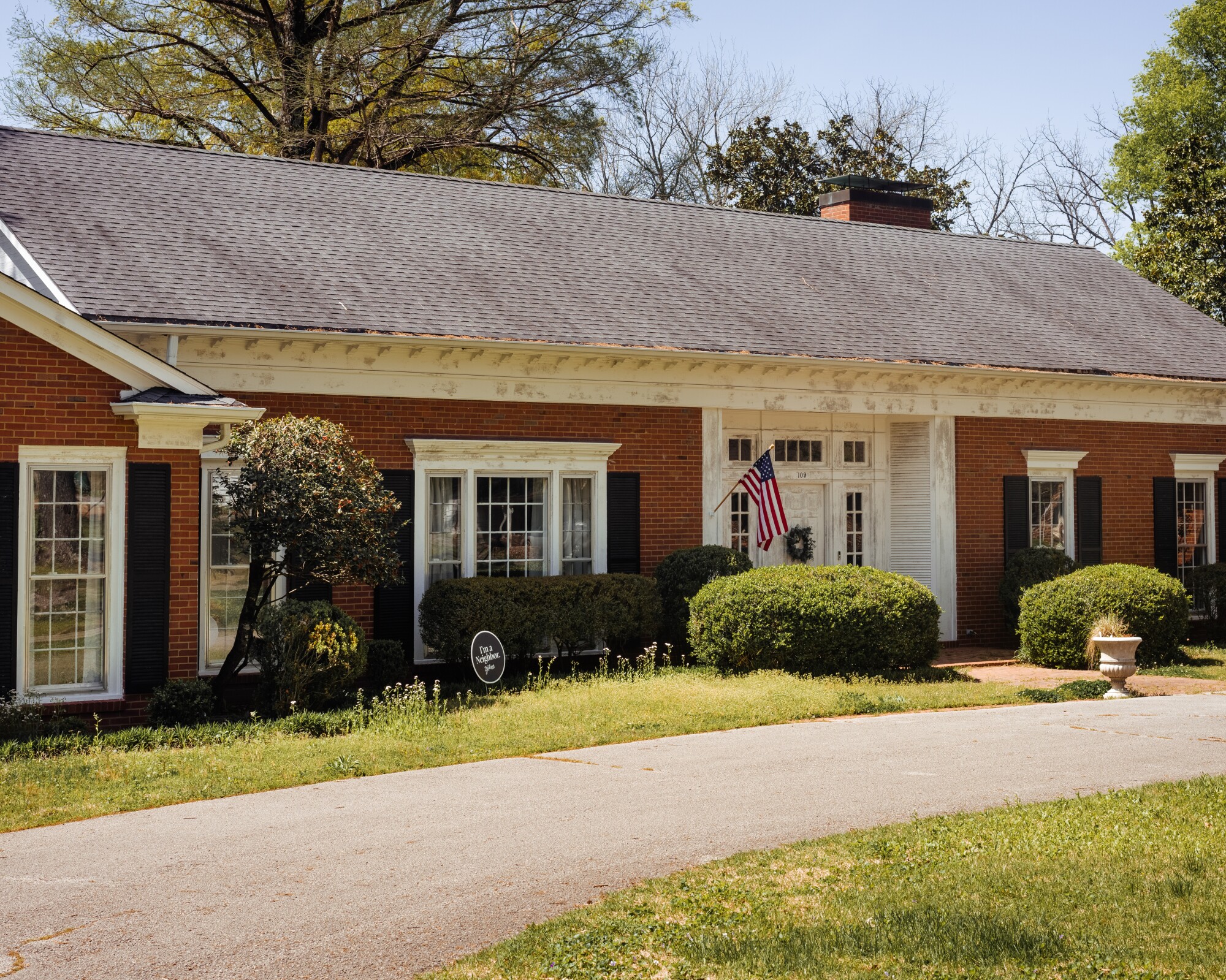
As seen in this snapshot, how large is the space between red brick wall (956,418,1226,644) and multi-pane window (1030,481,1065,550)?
43cm

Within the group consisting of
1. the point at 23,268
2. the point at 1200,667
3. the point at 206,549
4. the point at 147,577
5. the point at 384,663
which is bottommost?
the point at 1200,667

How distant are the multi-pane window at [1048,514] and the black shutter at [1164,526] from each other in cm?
168

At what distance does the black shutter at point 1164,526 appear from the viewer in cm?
1930

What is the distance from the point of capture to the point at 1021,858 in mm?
6738

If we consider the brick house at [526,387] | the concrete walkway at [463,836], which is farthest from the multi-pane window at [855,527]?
the concrete walkway at [463,836]

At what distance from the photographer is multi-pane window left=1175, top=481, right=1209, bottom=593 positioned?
19750mm

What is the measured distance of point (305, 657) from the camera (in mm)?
11812

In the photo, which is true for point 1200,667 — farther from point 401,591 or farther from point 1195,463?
point 401,591

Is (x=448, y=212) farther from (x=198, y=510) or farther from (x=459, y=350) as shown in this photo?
(x=198, y=510)

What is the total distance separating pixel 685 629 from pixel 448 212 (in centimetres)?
660

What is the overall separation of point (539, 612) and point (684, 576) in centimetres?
189

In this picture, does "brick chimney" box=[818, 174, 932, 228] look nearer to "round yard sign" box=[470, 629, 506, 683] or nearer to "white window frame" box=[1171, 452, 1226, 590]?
"white window frame" box=[1171, 452, 1226, 590]

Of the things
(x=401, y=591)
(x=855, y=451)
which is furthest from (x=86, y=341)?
(x=855, y=451)

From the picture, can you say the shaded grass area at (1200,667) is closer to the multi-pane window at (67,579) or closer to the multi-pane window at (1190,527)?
the multi-pane window at (1190,527)
